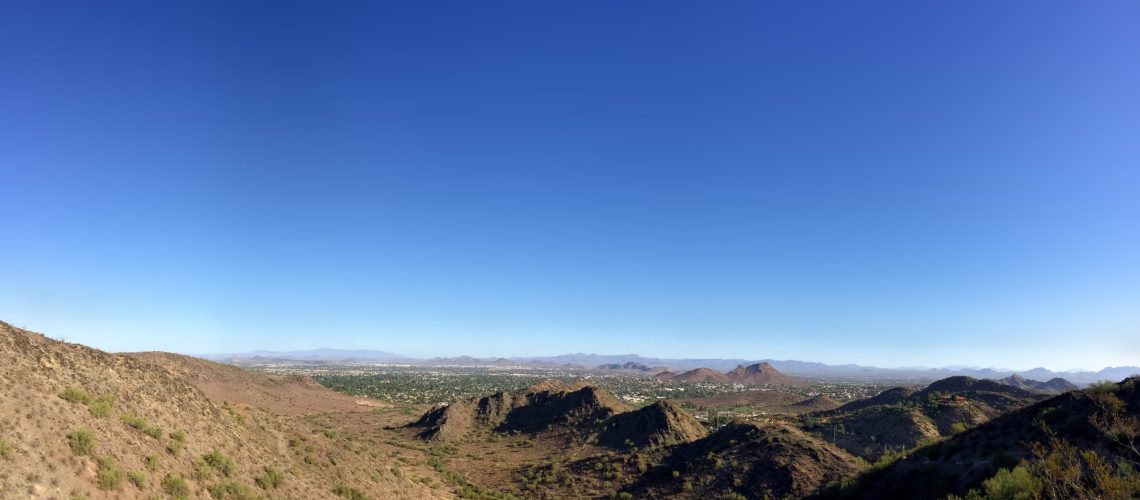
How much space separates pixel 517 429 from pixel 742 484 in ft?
134

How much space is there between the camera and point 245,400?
81.6 meters

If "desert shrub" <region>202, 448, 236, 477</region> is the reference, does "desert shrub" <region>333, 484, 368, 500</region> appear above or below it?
below

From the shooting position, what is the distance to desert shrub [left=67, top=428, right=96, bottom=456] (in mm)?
15461

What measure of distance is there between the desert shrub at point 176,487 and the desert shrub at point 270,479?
4.39 meters

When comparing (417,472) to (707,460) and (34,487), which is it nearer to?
(707,460)

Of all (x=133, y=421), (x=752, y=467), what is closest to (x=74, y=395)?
(x=133, y=421)

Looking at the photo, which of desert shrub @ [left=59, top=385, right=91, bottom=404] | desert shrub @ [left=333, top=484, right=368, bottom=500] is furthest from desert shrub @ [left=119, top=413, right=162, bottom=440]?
desert shrub @ [left=333, top=484, right=368, bottom=500]

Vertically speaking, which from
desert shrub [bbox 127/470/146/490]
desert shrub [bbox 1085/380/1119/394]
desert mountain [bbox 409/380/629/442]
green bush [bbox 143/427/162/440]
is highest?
desert shrub [bbox 1085/380/1119/394]

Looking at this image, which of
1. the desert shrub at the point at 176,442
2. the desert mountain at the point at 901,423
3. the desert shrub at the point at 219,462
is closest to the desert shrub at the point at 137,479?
the desert shrub at the point at 176,442

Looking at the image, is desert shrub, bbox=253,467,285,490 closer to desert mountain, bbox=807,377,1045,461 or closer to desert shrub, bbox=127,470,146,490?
desert shrub, bbox=127,470,146,490

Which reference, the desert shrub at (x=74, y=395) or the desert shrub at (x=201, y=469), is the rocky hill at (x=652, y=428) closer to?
the desert shrub at (x=201, y=469)

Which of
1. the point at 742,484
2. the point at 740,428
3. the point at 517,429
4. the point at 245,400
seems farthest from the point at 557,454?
the point at 245,400

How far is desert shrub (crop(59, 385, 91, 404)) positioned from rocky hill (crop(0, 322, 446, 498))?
0.09 ft

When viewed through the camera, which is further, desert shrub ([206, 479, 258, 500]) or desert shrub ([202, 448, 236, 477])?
desert shrub ([202, 448, 236, 477])
